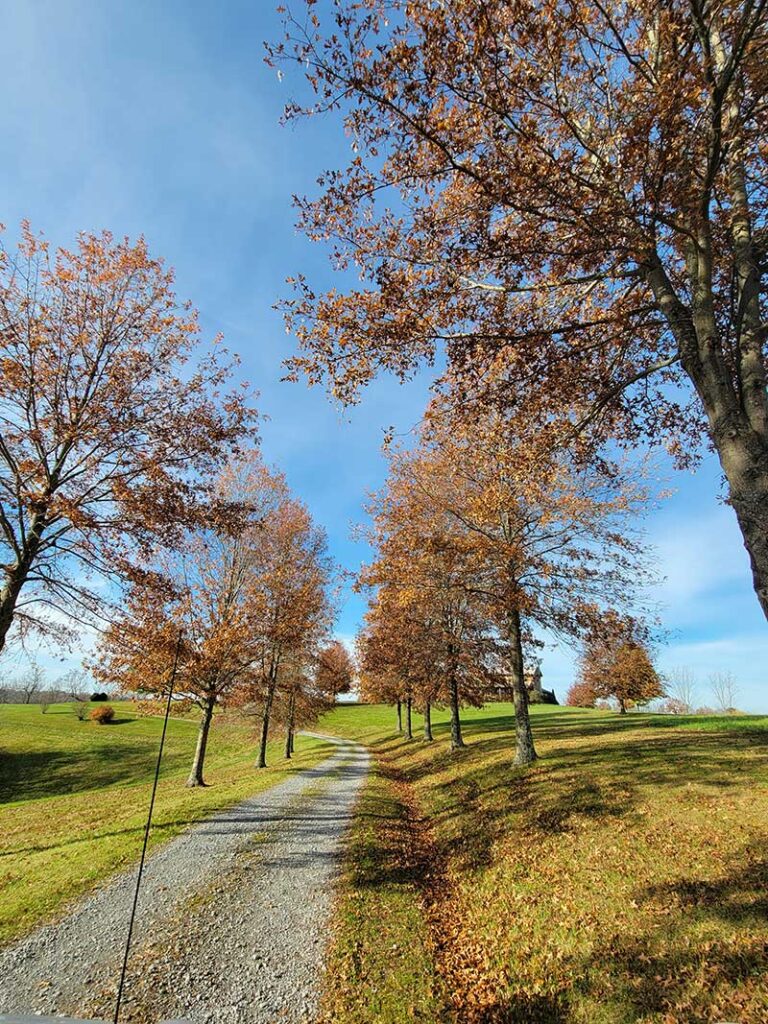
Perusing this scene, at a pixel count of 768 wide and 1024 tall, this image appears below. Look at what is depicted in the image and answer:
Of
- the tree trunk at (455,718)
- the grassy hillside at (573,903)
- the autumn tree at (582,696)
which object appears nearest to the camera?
the grassy hillside at (573,903)

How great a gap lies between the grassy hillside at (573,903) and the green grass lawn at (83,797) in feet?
14.3

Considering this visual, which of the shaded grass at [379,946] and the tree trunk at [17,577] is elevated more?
the tree trunk at [17,577]

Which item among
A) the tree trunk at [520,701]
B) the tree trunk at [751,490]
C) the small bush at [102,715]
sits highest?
the tree trunk at [751,490]

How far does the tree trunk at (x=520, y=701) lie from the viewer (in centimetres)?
1308

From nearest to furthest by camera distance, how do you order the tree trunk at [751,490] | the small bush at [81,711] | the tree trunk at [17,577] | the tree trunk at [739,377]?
1. the tree trunk at [751,490]
2. the tree trunk at [739,377]
3. the tree trunk at [17,577]
4. the small bush at [81,711]

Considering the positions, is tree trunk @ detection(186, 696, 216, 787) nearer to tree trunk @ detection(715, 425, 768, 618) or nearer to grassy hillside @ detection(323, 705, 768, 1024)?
grassy hillside @ detection(323, 705, 768, 1024)

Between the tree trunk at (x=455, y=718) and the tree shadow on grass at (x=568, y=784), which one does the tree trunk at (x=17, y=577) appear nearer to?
the tree shadow on grass at (x=568, y=784)

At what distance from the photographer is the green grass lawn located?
7660 millimetres

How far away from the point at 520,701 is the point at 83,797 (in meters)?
18.2

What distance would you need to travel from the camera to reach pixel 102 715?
46.7m

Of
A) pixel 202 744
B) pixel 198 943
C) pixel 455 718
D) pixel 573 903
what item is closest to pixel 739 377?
pixel 573 903

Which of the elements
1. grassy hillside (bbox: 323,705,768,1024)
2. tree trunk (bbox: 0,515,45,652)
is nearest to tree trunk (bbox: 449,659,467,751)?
grassy hillside (bbox: 323,705,768,1024)

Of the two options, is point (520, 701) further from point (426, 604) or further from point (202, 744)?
point (202, 744)

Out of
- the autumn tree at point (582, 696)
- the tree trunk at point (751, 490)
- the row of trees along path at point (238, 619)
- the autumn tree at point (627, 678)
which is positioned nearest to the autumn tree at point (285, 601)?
the row of trees along path at point (238, 619)
